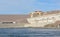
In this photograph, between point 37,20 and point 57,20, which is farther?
point 37,20

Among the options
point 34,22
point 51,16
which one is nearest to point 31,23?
point 34,22

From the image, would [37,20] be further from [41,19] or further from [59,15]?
[59,15]

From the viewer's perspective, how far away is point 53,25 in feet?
284

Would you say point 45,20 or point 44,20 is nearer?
point 45,20

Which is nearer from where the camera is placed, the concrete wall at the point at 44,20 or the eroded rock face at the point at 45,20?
the eroded rock face at the point at 45,20

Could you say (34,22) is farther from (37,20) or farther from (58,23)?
(58,23)

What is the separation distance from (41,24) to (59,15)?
7.40m

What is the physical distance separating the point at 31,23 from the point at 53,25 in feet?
41.3

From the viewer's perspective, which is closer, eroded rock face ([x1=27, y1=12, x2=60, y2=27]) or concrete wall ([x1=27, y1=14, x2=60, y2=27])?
eroded rock face ([x1=27, y1=12, x2=60, y2=27])

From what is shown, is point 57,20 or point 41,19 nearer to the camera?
point 57,20

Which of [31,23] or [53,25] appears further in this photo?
[31,23]

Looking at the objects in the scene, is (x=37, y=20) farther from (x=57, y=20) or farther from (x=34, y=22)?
(x=57, y=20)

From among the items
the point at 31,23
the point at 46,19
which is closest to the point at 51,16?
the point at 46,19

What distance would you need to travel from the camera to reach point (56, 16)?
293ft
